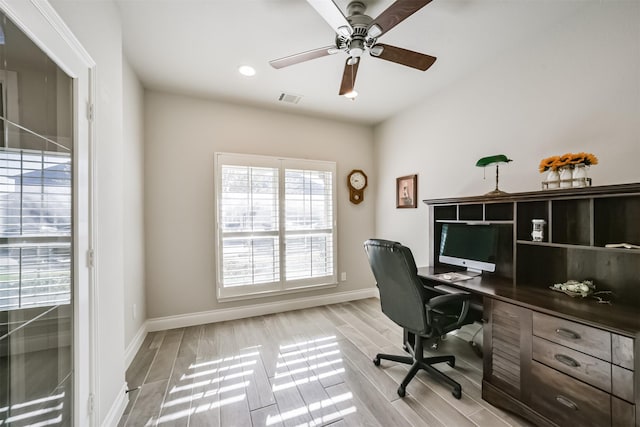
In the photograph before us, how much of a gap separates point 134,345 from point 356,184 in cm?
330

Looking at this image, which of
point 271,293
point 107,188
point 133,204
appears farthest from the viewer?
point 271,293

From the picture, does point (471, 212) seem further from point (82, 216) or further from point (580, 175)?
point (82, 216)

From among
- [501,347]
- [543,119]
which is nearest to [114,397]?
[501,347]

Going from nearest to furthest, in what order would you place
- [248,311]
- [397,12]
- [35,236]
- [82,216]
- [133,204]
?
[35,236] → [82,216] → [397,12] → [133,204] → [248,311]

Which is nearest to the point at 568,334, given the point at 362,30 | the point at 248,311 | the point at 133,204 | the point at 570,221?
the point at 570,221

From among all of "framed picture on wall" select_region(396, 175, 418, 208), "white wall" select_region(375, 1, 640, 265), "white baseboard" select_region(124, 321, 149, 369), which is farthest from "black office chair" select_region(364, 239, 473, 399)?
"white baseboard" select_region(124, 321, 149, 369)

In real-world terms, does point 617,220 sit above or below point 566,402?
above

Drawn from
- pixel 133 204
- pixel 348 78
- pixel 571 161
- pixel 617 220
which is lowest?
pixel 617 220

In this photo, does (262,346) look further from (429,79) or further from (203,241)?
(429,79)

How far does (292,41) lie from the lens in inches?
80.7

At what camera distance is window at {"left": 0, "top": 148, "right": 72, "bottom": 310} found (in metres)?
0.93

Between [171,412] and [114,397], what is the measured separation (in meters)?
0.36

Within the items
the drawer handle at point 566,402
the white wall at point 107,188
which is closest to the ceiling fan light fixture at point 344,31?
the white wall at point 107,188

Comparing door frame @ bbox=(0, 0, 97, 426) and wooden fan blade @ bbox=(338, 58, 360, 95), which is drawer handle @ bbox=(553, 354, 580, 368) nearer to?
wooden fan blade @ bbox=(338, 58, 360, 95)
